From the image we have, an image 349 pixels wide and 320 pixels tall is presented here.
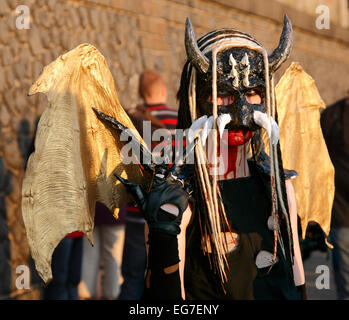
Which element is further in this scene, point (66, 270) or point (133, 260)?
point (133, 260)

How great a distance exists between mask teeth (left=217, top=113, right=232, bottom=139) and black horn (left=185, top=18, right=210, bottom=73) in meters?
0.19

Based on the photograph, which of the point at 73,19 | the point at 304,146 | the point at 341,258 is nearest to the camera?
the point at 304,146

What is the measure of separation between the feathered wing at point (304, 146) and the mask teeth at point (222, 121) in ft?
2.34

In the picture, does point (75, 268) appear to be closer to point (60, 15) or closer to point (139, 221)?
point (139, 221)

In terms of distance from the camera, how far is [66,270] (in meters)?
4.68

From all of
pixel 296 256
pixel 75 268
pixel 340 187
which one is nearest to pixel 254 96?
pixel 296 256

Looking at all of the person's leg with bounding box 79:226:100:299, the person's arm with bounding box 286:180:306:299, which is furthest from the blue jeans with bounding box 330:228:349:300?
the person's arm with bounding box 286:180:306:299

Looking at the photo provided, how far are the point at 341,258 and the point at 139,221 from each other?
1.61 meters

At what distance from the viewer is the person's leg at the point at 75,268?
4926mm

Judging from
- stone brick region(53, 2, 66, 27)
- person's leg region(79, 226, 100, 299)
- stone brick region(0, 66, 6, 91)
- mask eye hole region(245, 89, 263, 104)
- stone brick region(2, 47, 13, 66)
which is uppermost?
stone brick region(53, 2, 66, 27)

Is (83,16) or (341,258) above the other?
(83,16)

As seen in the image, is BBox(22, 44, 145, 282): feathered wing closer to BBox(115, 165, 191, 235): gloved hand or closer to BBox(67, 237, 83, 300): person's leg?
BBox(115, 165, 191, 235): gloved hand

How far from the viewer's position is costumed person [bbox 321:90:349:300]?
4551mm

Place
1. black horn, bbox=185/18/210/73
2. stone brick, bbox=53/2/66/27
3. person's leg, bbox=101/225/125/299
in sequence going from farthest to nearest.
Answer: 1. stone brick, bbox=53/2/66/27
2. person's leg, bbox=101/225/125/299
3. black horn, bbox=185/18/210/73
